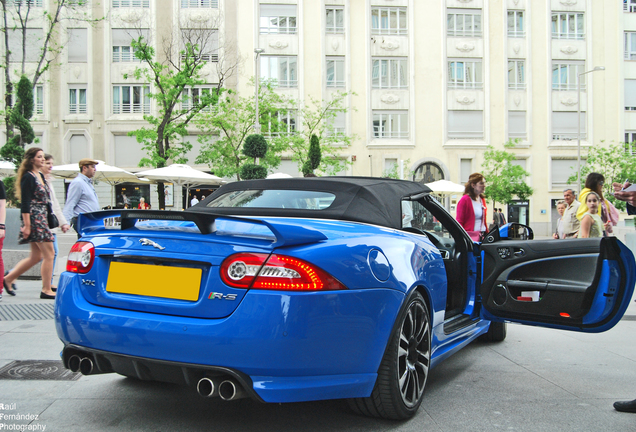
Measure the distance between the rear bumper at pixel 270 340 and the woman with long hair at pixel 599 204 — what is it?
5.84 m

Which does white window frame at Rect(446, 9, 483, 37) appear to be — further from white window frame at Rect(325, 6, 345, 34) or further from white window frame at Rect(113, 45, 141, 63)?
white window frame at Rect(113, 45, 141, 63)

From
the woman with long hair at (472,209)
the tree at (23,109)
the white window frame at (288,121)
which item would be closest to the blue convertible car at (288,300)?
the woman with long hair at (472,209)

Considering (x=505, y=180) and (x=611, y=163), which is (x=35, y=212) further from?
(x=611, y=163)

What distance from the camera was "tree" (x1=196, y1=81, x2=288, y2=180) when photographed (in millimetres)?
32812

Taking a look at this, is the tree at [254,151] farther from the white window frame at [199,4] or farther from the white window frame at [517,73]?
the white window frame at [517,73]

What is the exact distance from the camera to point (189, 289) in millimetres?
2721

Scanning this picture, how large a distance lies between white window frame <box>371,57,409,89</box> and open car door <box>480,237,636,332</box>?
36.1 meters

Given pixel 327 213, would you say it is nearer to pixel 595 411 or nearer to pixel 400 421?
pixel 400 421

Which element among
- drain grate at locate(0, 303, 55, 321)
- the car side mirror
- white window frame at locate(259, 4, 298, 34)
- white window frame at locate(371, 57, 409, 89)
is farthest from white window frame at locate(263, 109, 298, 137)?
the car side mirror

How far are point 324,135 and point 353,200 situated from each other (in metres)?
33.9

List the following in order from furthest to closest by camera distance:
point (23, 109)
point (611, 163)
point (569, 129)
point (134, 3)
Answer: point (569, 129)
point (134, 3)
point (611, 163)
point (23, 109)

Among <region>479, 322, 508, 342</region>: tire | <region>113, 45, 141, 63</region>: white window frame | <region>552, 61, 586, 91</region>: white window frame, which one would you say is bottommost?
<region>479, 322, 508, 342</region>: tire

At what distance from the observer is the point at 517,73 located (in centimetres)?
3966

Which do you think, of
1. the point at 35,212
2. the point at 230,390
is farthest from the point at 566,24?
the point at 230,390
